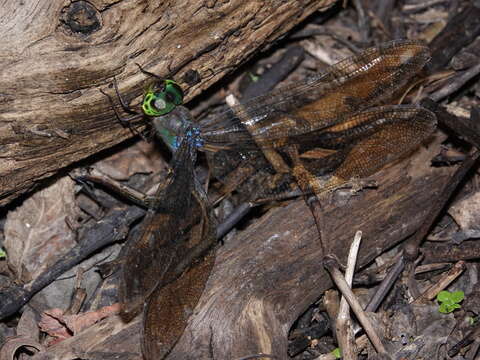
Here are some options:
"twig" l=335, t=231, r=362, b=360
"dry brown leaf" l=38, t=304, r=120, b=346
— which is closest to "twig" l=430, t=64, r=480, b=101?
"twig" l=335, t=231, r=362, b=360

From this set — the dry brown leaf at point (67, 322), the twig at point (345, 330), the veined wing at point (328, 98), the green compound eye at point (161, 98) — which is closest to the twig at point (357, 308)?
the twig at point (345, 330)

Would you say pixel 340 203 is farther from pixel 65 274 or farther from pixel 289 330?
pixel 65 274

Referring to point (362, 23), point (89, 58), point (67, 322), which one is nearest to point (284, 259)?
point (67, 322)

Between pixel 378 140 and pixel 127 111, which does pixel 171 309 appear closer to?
pixel 127 111

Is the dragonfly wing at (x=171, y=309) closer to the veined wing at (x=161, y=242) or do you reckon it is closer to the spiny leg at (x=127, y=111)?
the veined wing at (x=161, y=242)

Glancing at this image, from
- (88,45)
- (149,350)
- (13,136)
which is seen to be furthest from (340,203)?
(13,136)
